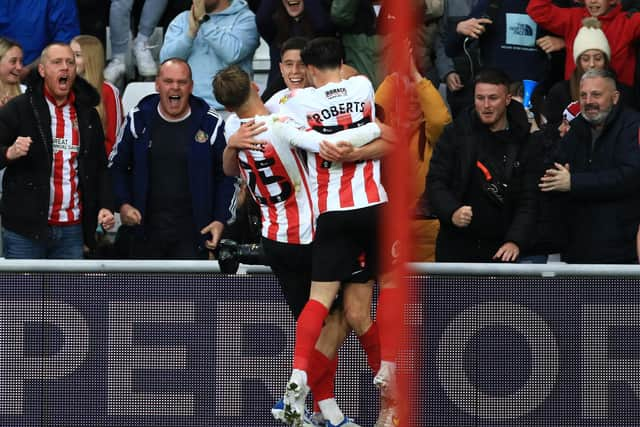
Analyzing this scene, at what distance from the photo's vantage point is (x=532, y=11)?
1077 cm

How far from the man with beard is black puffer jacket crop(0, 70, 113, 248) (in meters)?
2.89

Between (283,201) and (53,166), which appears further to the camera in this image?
(53,166)

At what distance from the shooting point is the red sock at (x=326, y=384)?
7930 millimetres

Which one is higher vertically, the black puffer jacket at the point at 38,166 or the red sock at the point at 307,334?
the black puffer jacket at the point at 38,166

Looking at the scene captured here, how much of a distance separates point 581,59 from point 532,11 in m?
0.79

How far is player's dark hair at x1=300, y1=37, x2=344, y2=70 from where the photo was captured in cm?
769

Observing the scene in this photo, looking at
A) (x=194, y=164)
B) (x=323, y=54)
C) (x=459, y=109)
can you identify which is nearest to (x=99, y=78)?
(x=194, y=164)

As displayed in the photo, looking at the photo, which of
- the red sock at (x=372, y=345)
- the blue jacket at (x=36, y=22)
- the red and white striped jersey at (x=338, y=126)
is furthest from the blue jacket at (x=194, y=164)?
the blue jacket at (x=36, y=22)

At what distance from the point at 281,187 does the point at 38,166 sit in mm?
2204

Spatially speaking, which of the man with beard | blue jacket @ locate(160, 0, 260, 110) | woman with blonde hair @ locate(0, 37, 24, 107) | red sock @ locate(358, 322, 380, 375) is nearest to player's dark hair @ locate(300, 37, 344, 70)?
red sock @ locate(358, 322, 380, 375)

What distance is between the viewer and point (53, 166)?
376 inches

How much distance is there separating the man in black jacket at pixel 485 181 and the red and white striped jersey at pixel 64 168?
232 centimetres

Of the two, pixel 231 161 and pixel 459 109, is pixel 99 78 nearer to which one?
pixel 459 109

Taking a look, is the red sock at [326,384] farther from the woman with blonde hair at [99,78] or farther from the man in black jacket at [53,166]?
the woman with blonde hair at [99,78]
